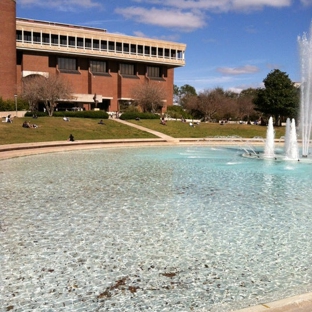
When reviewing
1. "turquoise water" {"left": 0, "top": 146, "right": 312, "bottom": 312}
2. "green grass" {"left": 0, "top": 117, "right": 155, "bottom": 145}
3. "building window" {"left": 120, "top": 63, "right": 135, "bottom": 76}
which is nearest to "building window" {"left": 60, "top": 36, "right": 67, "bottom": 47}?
"building window" {"left": 120, "top": 63, "right": 135, "bottom": 76}

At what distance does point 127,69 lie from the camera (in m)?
72.7

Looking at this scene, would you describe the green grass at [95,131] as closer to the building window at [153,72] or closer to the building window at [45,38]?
the building window at [45,38]

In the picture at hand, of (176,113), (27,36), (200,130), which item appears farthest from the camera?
(176,113)

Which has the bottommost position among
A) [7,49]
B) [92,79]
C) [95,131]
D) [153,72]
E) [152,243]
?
[152,243]

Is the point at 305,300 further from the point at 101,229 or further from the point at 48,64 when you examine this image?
the point at 48,64

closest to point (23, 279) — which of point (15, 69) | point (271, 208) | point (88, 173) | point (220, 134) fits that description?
point (271, 208)

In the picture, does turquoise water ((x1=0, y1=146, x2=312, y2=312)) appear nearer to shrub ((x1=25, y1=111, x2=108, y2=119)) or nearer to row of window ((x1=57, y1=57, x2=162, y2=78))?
shrub ((x1=25, y1=111, x2=108, y2=119))

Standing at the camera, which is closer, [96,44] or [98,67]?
[96,44]

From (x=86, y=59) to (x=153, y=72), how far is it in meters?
13.6

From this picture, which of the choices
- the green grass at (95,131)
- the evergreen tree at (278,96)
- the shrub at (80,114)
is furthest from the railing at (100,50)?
the green grass at (95,131)

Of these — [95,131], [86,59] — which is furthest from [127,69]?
[95,131]

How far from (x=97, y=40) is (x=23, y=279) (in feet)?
220

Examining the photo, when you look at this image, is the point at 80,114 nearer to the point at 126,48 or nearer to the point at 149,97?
the point at 149,97

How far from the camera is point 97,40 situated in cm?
6794
